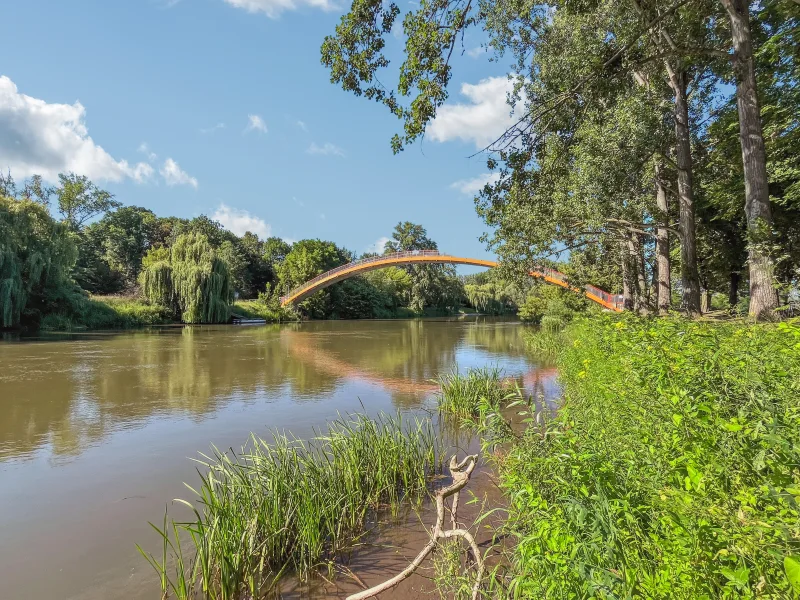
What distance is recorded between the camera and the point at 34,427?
6.71m

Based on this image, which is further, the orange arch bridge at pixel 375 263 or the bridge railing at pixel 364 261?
the bridge railing at pixel 364 261

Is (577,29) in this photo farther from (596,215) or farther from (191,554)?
(191,554)

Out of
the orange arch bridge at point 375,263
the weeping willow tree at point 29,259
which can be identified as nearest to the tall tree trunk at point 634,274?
the orange arch bridge at point 375,263

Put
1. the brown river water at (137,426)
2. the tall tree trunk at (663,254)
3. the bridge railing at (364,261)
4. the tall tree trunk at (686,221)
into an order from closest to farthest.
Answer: the brown river water at (137,426), the tall tree trunk at (686,221), the tall tree trunk at (663,254), the bridge railing at (364,261)

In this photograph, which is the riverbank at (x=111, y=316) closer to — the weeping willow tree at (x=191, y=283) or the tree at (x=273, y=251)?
the weeping willow tree at (x=191, y=283)

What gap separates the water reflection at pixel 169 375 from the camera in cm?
702

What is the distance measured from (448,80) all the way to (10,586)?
20.8ft

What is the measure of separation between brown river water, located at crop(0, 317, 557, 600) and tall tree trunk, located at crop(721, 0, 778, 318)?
373 centimetres

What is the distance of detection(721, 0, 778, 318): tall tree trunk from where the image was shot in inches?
238

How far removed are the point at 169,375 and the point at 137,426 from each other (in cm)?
464

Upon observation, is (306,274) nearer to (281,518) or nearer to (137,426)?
(137,426)

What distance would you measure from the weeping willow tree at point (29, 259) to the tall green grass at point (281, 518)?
22.1 meters

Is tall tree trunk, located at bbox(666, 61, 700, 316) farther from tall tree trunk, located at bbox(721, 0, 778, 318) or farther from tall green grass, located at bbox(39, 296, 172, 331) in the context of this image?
tall green grass, located at bbox(39, 296, 172, 331)

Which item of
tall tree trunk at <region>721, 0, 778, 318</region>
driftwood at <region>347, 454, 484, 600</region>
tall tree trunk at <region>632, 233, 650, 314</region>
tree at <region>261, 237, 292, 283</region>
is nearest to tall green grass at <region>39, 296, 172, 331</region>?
tree at <region>261, 237, 292, 283</region>
